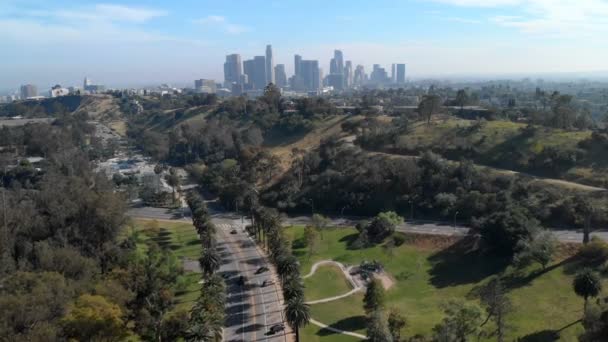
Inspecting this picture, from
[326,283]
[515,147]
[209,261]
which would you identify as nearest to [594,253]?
[326,283]

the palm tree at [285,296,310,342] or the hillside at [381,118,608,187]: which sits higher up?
the hillside at [381,118,608,187]

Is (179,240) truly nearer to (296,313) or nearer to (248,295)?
(248,295)

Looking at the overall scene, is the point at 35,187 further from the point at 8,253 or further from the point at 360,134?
the point at 360,134

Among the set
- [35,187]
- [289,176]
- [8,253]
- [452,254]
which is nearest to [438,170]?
[452,254]

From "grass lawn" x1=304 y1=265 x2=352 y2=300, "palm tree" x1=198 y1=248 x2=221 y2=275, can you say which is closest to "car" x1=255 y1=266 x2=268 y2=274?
"grass lawn" x1=304 y1=265 x2=352 y2=300

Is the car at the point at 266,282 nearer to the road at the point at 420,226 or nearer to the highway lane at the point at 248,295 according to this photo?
the highway lane at the point at 248,295

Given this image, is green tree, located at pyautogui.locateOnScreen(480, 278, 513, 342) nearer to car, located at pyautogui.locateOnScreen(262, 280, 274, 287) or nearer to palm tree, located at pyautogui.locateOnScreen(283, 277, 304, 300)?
palm tree, located at pyautogui.locateOnScreen(283, 277, 304, 300)
